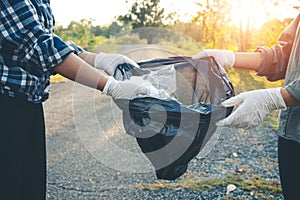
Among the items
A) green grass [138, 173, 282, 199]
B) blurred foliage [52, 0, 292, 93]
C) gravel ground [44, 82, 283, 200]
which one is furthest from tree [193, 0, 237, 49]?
green grass [138, 173, 282, 199]

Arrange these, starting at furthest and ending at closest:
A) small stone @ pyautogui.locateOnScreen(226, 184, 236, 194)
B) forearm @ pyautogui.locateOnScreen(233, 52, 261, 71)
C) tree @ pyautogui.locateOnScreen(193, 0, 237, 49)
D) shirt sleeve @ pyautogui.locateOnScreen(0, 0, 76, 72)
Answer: tree @ pyautogui.locateOnScreen(193, 0, 237, 49)
small stone @ pyautogui.locateOnScreen(226, 184, 236, 194)
forearm @ pyautogui.locateOnScreen(233, 52, 261, 71)
shirt sleeve @ pyautogui.locateOnScreen(0, 0, 76, 72)

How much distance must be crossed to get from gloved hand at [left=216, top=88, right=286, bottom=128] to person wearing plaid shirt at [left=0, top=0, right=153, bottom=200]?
395 millimetres

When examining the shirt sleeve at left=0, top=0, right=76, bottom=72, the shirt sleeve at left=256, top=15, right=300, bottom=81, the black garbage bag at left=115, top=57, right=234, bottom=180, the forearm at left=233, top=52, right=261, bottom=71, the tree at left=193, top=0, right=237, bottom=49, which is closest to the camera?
the shirt sleeve at left=0, top=0, right=76, bottom=72

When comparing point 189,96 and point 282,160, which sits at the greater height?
point 189,96

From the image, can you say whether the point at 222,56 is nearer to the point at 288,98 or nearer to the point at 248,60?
the point at 248,60

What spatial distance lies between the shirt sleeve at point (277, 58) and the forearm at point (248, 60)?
0.10 feet

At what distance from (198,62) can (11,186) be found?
46.8 inches

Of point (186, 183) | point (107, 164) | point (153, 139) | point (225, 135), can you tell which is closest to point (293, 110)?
point (153, 139)

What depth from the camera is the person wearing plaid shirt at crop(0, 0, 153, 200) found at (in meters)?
1.32

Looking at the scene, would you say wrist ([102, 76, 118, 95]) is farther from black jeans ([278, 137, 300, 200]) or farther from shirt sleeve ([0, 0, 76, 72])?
black jeans ([278, 137, 300, 200])

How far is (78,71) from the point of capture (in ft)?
4.85

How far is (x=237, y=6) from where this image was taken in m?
11.3

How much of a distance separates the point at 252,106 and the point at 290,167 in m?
0.34

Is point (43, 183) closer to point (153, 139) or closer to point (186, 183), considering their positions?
point (153, 139)
